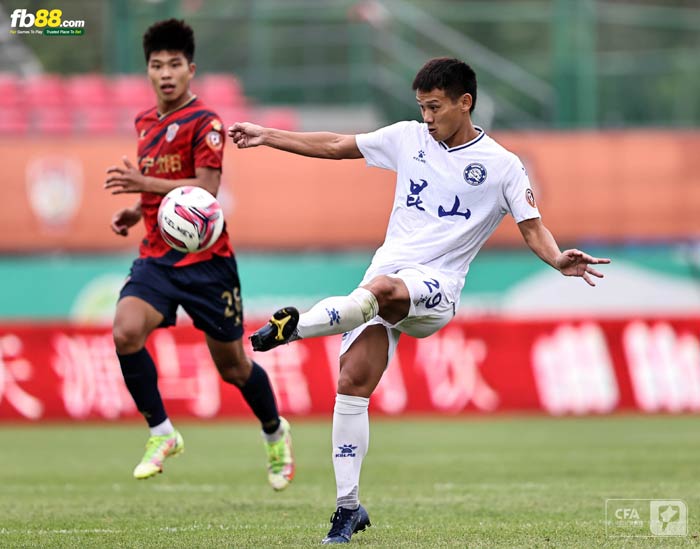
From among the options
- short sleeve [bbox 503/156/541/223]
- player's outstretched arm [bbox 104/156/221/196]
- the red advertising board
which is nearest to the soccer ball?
player's outstretched arm [bbox 104/156/221/196]

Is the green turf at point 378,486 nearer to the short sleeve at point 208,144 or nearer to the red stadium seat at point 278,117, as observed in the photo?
the short sleeve at point 208,144

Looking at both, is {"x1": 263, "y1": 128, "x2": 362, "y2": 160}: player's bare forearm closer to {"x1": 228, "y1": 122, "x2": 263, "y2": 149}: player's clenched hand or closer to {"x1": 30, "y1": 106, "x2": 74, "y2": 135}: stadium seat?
{"x1": 228, "y1": 122, "x2": 263, "y2": 149}: player's clenched hand

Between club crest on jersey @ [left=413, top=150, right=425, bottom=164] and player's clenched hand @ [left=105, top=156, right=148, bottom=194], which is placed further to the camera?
player's clenched hand @ [left=105, top=156, right=148, bottom=194]

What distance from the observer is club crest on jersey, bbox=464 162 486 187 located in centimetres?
685

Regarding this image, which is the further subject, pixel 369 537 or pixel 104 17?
pixel 104 17

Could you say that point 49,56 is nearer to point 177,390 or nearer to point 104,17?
point 104,17

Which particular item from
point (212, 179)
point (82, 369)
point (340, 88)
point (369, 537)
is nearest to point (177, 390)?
point (82, 369)

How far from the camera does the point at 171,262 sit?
799 centimetres

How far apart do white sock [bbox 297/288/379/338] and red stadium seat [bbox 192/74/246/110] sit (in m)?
16.0

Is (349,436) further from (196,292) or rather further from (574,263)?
(196,292)

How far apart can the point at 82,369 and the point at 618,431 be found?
7.01m

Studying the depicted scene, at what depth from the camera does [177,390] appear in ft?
55.9

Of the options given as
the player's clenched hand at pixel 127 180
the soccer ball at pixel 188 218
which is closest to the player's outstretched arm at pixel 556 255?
the soccer ball at pixel 188 218

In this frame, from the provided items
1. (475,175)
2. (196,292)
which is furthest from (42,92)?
(475,175)
